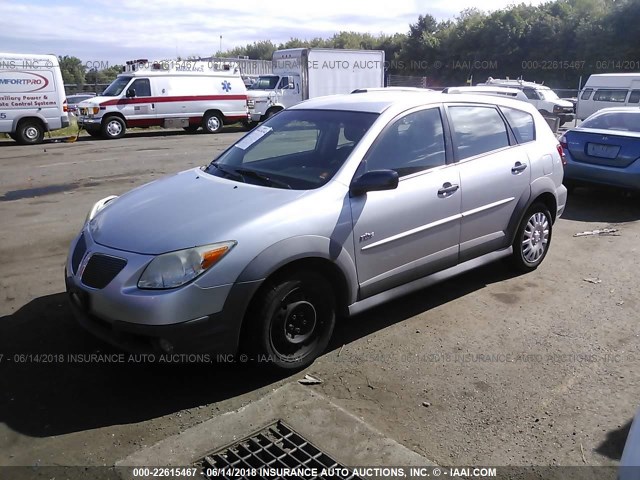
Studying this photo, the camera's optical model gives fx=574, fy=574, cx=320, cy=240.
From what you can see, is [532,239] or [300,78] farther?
[300,78]

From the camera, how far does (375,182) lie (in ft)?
12.6

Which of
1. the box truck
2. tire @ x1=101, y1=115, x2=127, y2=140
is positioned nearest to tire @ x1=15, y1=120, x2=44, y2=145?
tire @ x1=101, y1=115, x2=127, y2=140

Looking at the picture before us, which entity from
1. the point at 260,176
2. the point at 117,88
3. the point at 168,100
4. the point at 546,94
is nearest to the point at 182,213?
the point at 260,176

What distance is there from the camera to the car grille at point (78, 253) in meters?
3.75

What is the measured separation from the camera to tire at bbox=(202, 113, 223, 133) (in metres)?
22.3

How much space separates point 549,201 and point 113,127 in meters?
17.6

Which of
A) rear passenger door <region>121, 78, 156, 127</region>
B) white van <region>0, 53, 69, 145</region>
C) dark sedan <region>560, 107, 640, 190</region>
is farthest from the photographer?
rear passenger door <region>121, 78, 156, 127</region>

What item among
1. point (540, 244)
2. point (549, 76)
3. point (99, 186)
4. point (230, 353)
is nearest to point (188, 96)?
point (99, 186)

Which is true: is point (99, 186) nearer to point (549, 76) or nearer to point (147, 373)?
point (147, 373)

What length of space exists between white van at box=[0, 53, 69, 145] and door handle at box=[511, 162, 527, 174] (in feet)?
53.7

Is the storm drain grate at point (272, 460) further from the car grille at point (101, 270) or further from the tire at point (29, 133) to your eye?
the tire at point (29, 133)

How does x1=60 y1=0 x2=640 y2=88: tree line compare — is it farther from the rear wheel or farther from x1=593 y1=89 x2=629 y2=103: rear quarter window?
x1=593 y1=89 x2=629 y2=103: rear quarter window

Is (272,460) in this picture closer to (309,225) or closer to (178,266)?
(178,266)

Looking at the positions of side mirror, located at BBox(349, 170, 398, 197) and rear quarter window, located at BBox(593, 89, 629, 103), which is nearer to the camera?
side mirror, located at BBox(349, 170, 398, 197)
